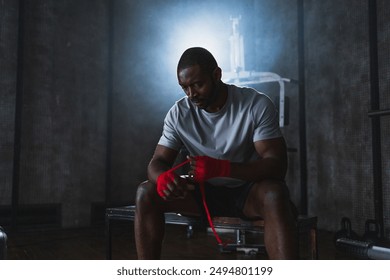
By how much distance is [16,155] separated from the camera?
11.0ft

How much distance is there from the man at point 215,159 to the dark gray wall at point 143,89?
1.65m

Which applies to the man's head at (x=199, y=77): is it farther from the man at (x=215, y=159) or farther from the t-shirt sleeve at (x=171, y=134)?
the t-shirt sleeve at (x=171, y=134)

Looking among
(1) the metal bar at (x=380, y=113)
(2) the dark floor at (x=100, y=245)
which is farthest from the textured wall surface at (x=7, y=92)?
(1) the metal bar at (x=380, y=113)

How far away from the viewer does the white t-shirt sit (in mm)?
1550

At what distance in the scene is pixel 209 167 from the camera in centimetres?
133

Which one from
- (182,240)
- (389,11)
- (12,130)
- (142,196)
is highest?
(389,11)

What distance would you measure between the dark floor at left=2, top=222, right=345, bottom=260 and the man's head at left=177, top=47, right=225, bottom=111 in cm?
115

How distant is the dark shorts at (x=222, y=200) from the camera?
150 centimetres

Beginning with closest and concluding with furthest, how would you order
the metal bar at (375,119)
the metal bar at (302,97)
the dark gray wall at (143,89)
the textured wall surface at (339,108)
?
the metal bar at (375,119), the textured wall surface at (339,108), the dark gray wall at (143,89), the metal bar at (302,97)

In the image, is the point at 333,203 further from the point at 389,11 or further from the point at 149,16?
the point at 149,16

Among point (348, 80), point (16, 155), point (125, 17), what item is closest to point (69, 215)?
point (16, 155)

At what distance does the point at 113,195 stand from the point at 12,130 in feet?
3.42

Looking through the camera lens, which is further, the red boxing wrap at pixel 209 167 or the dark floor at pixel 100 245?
the dark floor at pixel 100 245

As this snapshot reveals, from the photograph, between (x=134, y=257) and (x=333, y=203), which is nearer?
(x=134, y=257)
